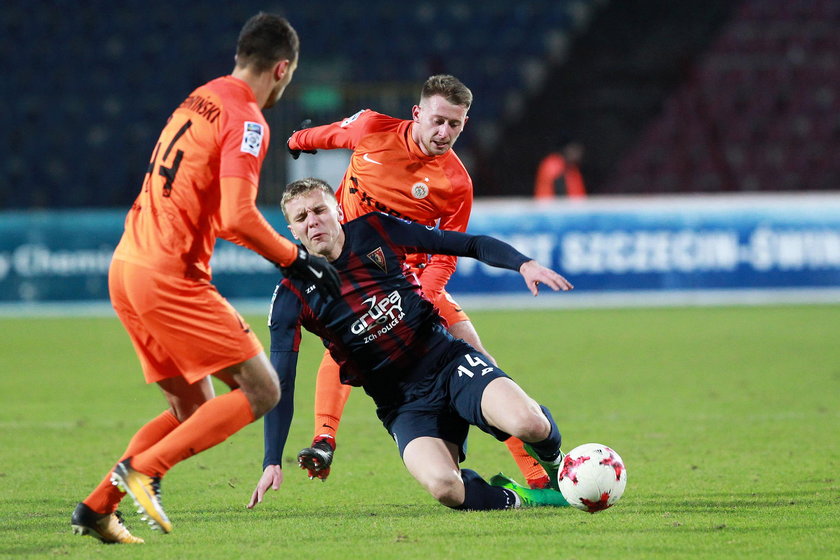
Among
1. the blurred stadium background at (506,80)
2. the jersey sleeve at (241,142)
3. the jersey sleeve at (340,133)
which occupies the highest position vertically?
the blurred stadium background at (506,80)

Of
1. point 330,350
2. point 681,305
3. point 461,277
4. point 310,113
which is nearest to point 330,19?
point 310,113

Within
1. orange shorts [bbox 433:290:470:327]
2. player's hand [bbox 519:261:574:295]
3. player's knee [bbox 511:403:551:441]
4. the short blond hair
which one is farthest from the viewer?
orange shorts [bbox 433:290:470:327]

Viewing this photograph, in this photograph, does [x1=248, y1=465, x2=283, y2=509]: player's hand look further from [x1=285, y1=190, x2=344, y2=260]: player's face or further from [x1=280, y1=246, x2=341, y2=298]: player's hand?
[x1=285, y1=190, x2=344, y2=260]: player's face

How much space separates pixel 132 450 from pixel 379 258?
4.57ft

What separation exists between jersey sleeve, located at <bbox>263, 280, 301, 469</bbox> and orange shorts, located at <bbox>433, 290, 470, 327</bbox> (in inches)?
40.4

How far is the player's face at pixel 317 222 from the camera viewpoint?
5008 millimetres

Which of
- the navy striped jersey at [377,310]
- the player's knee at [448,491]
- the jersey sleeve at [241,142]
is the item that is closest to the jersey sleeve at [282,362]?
the navy striped jersey at [377,310]

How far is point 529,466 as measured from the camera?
5.49 m

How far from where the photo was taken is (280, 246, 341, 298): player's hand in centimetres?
423

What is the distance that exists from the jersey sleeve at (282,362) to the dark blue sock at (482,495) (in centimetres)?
80

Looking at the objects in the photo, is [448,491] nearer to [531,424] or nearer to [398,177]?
[531,424]

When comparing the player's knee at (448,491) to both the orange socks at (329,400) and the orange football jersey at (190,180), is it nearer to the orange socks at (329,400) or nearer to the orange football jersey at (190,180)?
the orange socks at (329,400)

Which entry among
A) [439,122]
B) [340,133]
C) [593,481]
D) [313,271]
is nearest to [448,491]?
[593,481]

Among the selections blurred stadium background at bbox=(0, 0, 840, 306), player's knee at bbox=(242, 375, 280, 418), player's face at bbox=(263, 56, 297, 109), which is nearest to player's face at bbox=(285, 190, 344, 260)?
player's face at bbox=(263, 56, 297, 109)
